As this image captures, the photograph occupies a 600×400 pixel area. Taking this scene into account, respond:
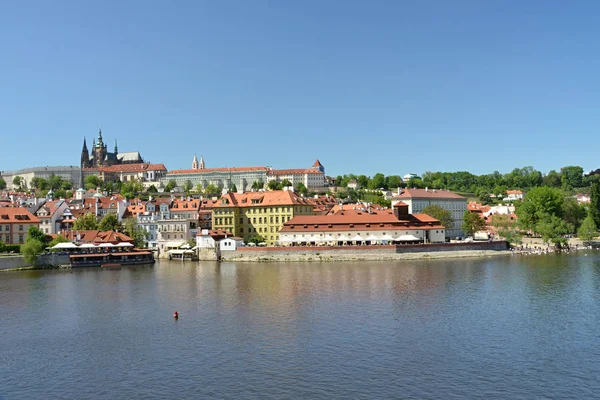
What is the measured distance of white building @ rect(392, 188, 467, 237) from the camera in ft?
318

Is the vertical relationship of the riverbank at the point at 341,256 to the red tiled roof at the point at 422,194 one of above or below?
below

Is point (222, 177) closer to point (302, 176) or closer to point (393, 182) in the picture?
point (302, 176)

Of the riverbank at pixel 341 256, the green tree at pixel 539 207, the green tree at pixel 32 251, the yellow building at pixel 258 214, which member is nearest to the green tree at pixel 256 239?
the yellow building at pixel 258 214

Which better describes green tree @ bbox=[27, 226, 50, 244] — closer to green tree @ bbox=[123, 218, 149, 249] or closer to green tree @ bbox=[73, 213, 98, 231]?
green tree @ bbox=[73, 213, 98, 231]

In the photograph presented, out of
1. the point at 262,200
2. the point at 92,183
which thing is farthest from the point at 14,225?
the point at 92,183

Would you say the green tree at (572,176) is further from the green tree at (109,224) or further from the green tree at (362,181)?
the green tree at (109,224)

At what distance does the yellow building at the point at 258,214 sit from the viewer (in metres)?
76.2

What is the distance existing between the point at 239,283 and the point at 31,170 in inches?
6545

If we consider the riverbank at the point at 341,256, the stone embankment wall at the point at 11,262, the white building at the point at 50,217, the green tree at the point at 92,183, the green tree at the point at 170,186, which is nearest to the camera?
the stone embankment wall at the point at 11,262

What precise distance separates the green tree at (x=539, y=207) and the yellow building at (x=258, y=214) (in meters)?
31.3

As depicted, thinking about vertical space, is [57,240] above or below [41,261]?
above

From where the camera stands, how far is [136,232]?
251 ft

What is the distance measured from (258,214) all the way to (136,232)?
14.8m

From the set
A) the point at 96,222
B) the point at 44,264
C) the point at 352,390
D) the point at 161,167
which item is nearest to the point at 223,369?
the point at 352,390
